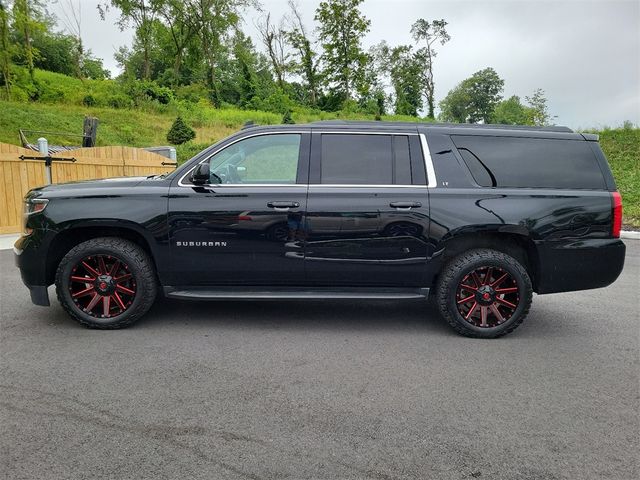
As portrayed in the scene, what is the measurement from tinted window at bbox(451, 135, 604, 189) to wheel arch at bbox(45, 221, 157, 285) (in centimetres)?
301

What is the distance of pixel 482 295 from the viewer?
401cm

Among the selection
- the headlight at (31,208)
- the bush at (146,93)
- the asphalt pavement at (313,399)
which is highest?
the bush at (146,93)

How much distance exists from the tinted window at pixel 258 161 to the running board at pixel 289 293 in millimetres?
981

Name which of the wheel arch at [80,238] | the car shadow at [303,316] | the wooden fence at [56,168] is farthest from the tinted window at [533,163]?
the wooden fence at [56,168]

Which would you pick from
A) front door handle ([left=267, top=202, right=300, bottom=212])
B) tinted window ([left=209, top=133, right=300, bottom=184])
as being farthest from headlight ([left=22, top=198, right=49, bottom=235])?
front door handle ([left=267, top=202, right=300, bottom=212])

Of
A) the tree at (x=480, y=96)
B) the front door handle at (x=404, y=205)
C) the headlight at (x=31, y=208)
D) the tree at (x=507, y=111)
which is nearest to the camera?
the front door handle at (x=404, y=205)

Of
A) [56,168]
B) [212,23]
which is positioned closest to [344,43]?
[212,23]

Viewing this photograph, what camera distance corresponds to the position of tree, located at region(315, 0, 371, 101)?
154ft

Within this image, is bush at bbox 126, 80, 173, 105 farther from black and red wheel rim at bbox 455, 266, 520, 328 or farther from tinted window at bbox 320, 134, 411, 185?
black and red wheel rim at bbox 455, 266, 520, 328

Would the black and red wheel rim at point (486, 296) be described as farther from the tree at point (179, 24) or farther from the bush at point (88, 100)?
the tree at point (179, 24)

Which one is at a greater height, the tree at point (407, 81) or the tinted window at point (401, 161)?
the tree at point (407, 81)

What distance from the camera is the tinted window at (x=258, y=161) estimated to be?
4.12m

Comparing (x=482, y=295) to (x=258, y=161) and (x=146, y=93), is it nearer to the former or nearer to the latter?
(x=258, y=161)

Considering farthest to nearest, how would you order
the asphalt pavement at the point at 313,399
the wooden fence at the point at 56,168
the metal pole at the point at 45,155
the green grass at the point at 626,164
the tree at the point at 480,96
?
1. the tree at the point at 480,96
2. the green grass at the point at 626,164
3. the metal pole at the point at 45,155
4. the wooden fence at the point at 56,168
5. the asphalt pavement at the point at 313,399
